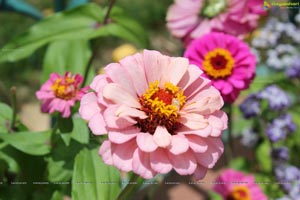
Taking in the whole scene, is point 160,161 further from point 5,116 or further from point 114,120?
point 5,116

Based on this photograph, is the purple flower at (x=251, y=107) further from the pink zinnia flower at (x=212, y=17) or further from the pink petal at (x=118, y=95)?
the pink petal at (x=118, y=95)

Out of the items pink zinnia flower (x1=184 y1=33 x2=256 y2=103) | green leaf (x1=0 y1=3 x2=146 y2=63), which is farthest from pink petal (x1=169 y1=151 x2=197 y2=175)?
green leaf (x1=0 y1=3 x2=146 y2=63)

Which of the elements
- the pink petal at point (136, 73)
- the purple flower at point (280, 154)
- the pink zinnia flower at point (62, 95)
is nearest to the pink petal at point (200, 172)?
the pink petal at point (136, 73)

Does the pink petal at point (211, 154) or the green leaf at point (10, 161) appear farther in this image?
the green leaf at point (10, 161)

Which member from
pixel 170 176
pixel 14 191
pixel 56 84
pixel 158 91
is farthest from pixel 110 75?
pixel 170 176

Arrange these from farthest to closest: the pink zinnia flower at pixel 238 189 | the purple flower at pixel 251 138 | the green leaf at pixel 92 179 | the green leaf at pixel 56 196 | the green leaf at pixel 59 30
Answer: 1. the purple flower at pixel 251 138
2. the pink zinnia flower at pixel 238 189
3. the green leaf at pixel 59 30
4. the green leaf at pixel 56 196
5. the green leaf at pixel 92 179

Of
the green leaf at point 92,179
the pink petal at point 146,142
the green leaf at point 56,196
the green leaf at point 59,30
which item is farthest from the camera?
the green leaf at point 59,30

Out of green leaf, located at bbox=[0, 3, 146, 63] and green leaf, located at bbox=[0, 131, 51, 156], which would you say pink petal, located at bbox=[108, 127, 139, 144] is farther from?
green leaf, located at bbox=[0, 3, 146, 63]

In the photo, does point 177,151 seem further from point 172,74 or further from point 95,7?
point 95,7
